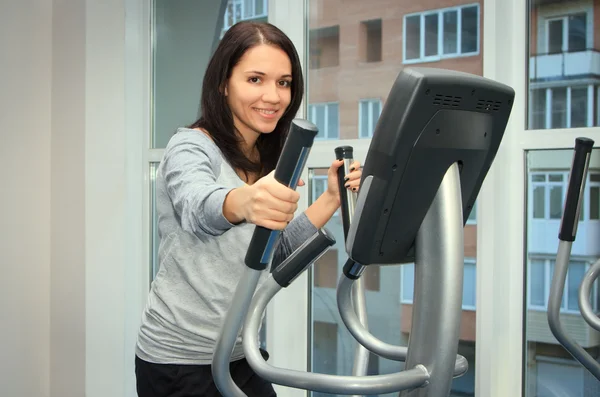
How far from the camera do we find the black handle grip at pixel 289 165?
70 cm

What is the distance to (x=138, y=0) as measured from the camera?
9.44ft

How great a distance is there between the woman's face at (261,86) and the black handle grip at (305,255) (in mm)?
417

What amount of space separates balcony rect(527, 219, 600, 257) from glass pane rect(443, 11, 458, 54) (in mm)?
589

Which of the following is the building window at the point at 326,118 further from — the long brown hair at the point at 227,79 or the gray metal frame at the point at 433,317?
the gray metal frame at the point at 433,317

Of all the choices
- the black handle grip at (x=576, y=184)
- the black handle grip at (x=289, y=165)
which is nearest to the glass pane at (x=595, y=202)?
the black handle grip at (x=576, y=184)

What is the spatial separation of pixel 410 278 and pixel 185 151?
114 cm

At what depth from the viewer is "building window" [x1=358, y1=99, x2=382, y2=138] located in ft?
7.14

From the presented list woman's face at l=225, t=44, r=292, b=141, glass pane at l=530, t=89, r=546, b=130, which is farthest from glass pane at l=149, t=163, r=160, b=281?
glass pane at l=530, t=89, r=546, b=130

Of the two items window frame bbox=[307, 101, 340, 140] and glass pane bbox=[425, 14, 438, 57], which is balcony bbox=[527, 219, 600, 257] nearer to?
glass pane bbox=[425, 14, 438, 57]

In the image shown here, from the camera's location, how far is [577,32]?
178 cm

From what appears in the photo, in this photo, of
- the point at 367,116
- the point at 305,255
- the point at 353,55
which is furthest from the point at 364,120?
the point at 305,255

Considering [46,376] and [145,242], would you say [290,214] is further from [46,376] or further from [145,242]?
[46,376]

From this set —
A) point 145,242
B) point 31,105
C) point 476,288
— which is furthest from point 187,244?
point 31,105

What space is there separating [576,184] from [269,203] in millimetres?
805
